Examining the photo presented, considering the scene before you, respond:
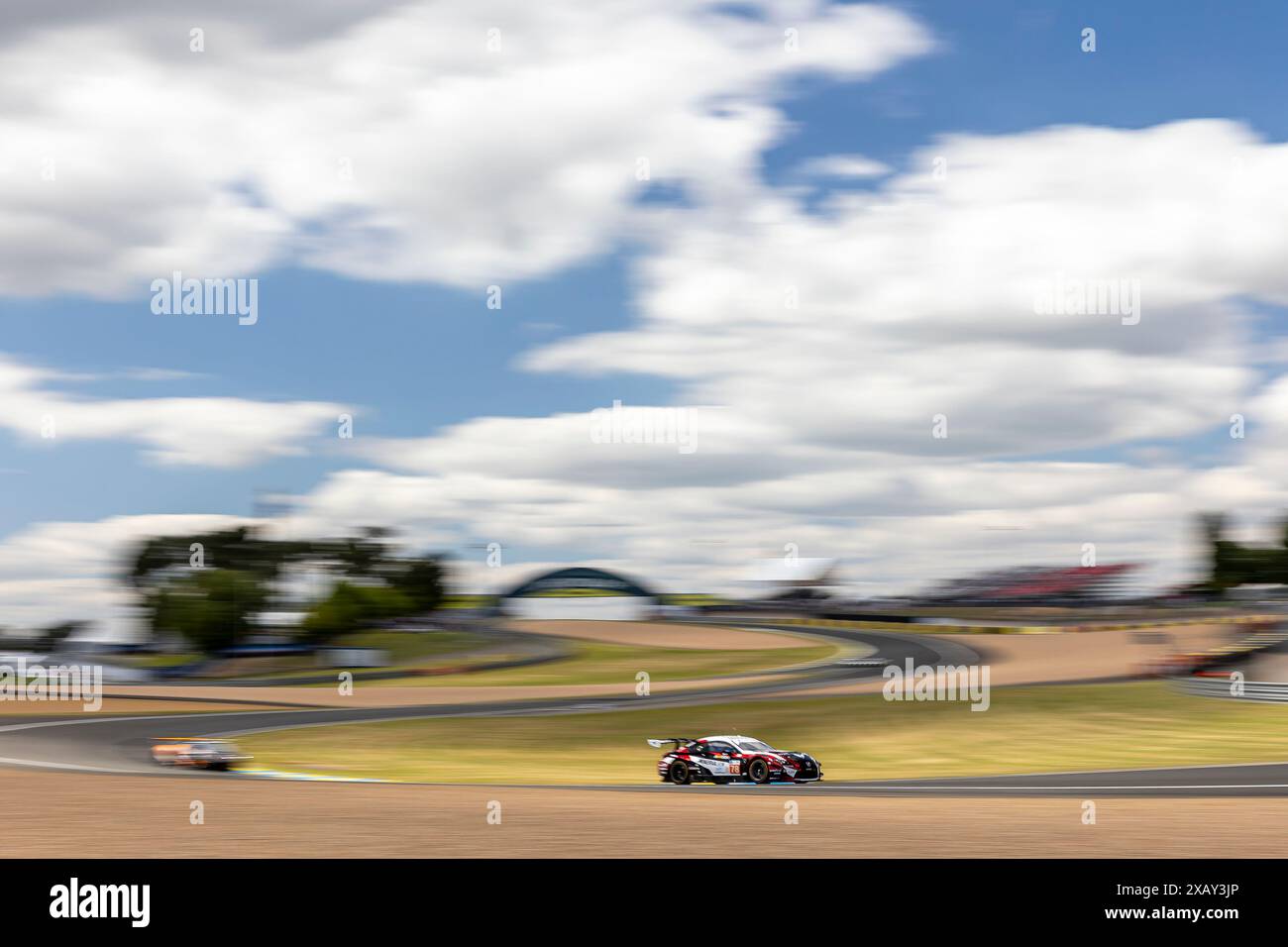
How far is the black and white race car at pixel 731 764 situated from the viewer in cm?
2617

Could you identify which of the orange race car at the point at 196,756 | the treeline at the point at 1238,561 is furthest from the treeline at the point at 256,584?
the treeline at the point at 1238,561

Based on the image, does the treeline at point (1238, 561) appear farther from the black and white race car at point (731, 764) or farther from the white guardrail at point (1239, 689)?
the black and white race car at point (731, 764)

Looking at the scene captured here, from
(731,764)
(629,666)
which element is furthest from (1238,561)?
(731,764)

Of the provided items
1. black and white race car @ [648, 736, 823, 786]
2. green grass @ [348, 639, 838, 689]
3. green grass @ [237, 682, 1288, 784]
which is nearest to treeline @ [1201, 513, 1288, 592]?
green grass @ [348, 639, 838, 689]

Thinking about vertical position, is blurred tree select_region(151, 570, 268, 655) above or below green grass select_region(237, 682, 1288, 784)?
above

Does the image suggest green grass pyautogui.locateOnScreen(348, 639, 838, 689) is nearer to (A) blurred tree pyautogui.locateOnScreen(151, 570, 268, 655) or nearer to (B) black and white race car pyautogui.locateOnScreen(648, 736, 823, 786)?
(A) blurred tree pyautogui.locateOnScreen(151, 570, 268, 655)

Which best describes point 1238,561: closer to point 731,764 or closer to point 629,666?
point 629,666

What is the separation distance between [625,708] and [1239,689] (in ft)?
76.1

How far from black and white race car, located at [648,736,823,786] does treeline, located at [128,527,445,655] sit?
71.0 m

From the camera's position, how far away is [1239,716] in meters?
39.9

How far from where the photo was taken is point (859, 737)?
129ft

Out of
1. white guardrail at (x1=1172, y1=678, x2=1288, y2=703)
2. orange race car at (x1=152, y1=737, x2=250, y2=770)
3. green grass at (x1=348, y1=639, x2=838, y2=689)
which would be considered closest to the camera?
orange race car at (x1=152, y1=737, x2=250, y2=770)

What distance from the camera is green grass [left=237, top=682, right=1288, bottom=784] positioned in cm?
3272
